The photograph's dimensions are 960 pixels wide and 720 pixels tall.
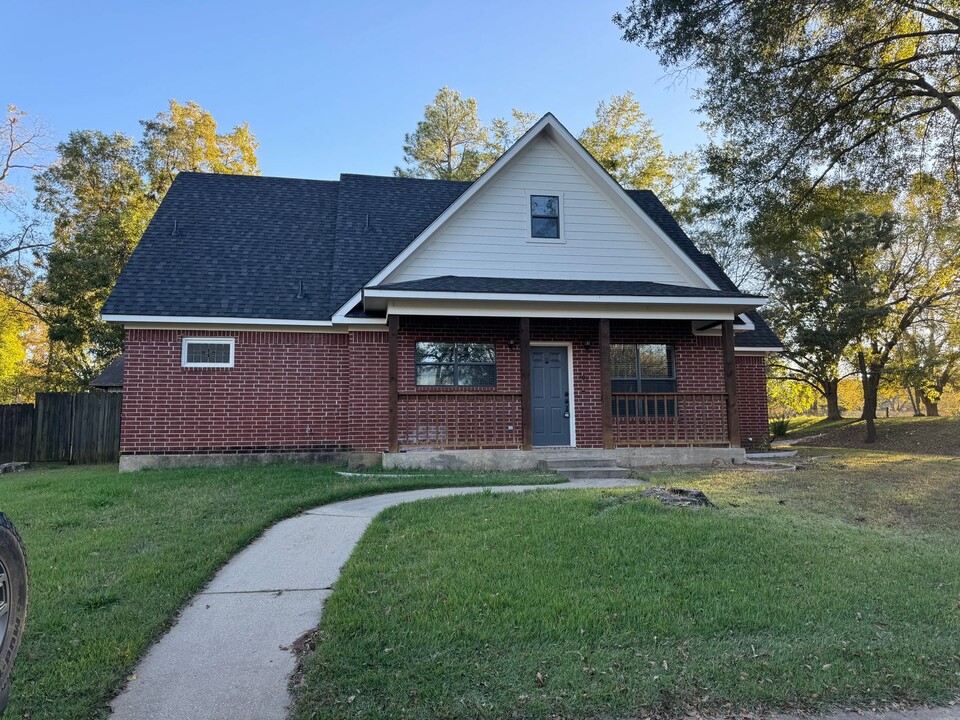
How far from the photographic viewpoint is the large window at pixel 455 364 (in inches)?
461

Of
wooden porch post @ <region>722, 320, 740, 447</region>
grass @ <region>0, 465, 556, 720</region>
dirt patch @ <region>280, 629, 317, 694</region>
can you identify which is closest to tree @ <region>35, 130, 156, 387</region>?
grass @ <region>0, 465, 556, 720</region>

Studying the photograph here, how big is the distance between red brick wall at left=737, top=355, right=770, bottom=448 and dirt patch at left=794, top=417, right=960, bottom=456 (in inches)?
246

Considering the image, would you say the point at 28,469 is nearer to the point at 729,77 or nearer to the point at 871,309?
the point at 729,77

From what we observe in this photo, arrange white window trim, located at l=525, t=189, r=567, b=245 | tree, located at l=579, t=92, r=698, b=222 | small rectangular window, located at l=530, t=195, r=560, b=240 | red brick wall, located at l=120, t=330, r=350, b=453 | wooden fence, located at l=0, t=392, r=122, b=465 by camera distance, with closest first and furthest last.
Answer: red brick wall, located at l=120, t=330, r=350, b=453
white window trim, located at l=525, t=189, r=567, b=245
small rectangular window, located at l=530, t=195, r=560, b=240
wooden fence, located at l=0, t=392, r=122, b=465
tree, located at l=579, t=92, r=698, b=222

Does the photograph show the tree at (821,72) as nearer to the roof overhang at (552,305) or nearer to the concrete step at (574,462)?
the roof overhang at (552,305)

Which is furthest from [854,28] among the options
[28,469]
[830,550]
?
[28,469]

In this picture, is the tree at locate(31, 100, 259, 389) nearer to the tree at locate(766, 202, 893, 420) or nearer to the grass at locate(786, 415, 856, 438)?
the tree at locate(766, 202, 893, 420)

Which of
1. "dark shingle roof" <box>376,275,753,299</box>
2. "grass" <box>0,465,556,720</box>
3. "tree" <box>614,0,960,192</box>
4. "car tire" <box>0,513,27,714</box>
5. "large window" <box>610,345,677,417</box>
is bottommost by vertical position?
"grass" <box>0,465,556,720</box>

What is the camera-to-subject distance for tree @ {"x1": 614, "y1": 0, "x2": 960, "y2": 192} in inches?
391

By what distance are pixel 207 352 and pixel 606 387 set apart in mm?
7762

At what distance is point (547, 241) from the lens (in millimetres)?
12148

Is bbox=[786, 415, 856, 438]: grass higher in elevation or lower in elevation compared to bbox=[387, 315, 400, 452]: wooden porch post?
Result: lower

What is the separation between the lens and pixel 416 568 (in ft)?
14.6

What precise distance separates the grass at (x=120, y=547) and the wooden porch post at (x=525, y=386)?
1.26m
